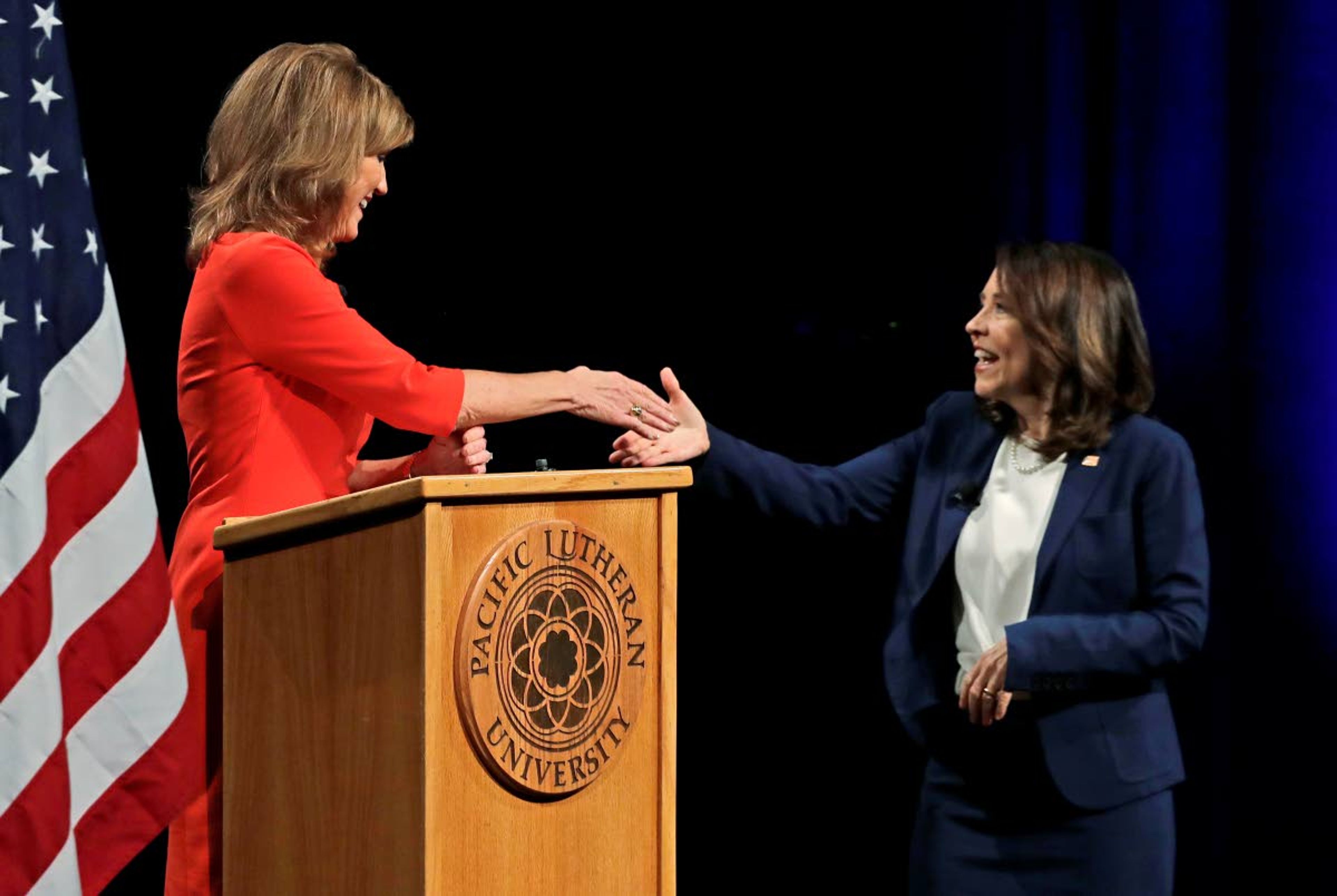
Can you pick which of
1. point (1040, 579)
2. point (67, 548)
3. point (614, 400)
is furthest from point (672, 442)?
point (67, 548)

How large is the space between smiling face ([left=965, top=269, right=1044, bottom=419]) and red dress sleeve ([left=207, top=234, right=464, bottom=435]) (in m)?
1.19

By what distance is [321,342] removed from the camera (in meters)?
2.18

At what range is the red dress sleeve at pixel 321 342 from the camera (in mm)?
2180

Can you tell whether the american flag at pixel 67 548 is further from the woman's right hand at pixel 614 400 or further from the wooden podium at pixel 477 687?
the woman's right hand at pixel 614 400

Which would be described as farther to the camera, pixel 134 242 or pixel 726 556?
pixel 726 556

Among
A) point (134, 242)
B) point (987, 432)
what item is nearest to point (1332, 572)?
point (987, 432)

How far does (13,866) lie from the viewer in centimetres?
218

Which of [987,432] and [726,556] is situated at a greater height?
[987,432]

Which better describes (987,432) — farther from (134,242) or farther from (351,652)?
(134,242)

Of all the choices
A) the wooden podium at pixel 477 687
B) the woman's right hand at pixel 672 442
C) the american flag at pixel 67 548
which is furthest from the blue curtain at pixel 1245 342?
the american flag at pixel 67 548

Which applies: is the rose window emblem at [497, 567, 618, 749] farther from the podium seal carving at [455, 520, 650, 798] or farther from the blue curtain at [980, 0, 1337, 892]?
the blue curtain at [980, 0, 1337, 892]

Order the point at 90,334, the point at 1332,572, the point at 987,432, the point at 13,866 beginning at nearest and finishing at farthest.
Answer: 1. the point at 13,866
2. the point at 90,334
3. the point at 987,432
4. the point at 1332,572

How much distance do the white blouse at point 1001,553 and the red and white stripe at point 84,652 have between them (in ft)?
4.38

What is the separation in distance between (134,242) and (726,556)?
158 centimetres
